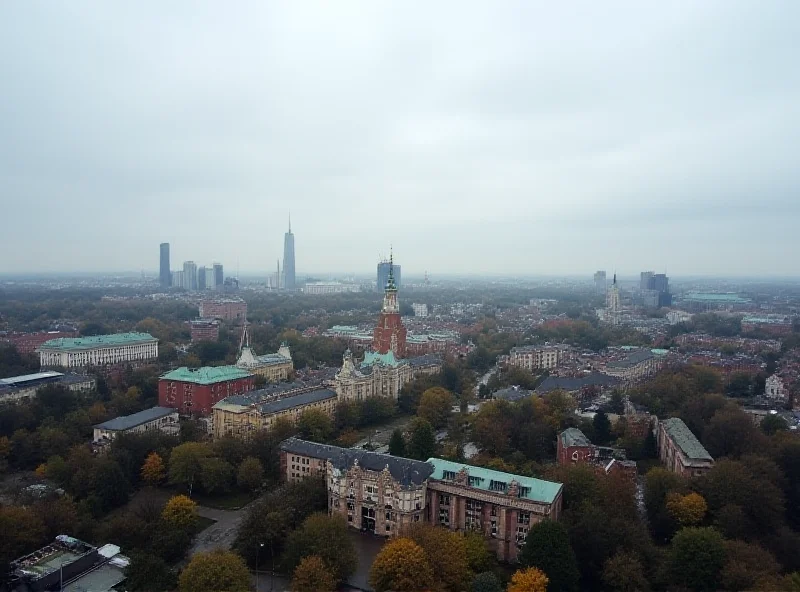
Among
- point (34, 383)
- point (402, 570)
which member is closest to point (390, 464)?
point (402, 570)

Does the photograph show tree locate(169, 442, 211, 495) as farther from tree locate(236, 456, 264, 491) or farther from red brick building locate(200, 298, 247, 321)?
red brick building locate(200, 298, 247, 321)

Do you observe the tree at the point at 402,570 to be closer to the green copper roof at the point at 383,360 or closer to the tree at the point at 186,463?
the tree at the point at 186,463

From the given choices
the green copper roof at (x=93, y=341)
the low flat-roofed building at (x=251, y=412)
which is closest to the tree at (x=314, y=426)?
the low flat-roofed building at (x=251, y=412)

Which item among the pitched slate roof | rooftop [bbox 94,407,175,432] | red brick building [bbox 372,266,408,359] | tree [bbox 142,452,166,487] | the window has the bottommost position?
tree [bbox 142,452,166,487]

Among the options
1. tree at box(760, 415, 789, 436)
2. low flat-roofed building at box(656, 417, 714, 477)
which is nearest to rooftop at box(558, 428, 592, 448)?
low flat-roofed building at box(656, 417, 714, 477)

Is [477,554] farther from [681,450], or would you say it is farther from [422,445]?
[681,450]

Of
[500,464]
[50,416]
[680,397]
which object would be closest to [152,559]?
[500,464]
